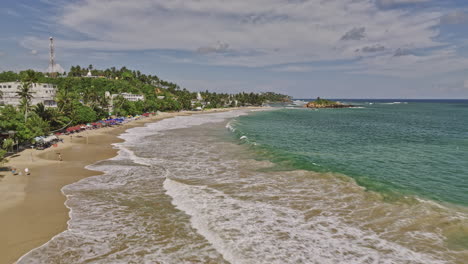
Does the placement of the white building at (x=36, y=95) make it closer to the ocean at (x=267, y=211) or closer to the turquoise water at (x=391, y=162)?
the ocean at (x=267, y=211)

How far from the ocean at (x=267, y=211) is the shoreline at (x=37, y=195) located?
0.99 metres

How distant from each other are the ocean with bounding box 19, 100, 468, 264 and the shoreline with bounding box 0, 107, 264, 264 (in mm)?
→ 992

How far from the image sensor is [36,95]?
83312 millimetres

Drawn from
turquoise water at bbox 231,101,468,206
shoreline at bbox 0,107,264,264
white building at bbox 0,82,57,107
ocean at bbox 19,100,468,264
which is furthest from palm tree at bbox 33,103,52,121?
turquoise water at bbox 231,101,468,206

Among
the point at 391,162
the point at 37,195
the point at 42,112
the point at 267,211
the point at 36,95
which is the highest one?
the point at 36,95

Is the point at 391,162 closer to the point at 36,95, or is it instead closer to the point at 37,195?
the point at 37,195

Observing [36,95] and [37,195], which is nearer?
[37,195]

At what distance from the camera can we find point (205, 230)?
16672mm

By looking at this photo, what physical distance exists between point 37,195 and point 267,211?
18457mm

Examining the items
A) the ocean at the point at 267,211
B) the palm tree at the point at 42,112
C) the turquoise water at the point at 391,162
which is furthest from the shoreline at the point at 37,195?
the turquoise water at the point at 391,162

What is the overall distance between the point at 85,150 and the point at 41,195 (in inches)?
831

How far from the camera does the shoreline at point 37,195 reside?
49.4ft

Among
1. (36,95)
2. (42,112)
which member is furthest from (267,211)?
(36,95)

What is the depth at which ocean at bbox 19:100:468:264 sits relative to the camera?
14305 mm
